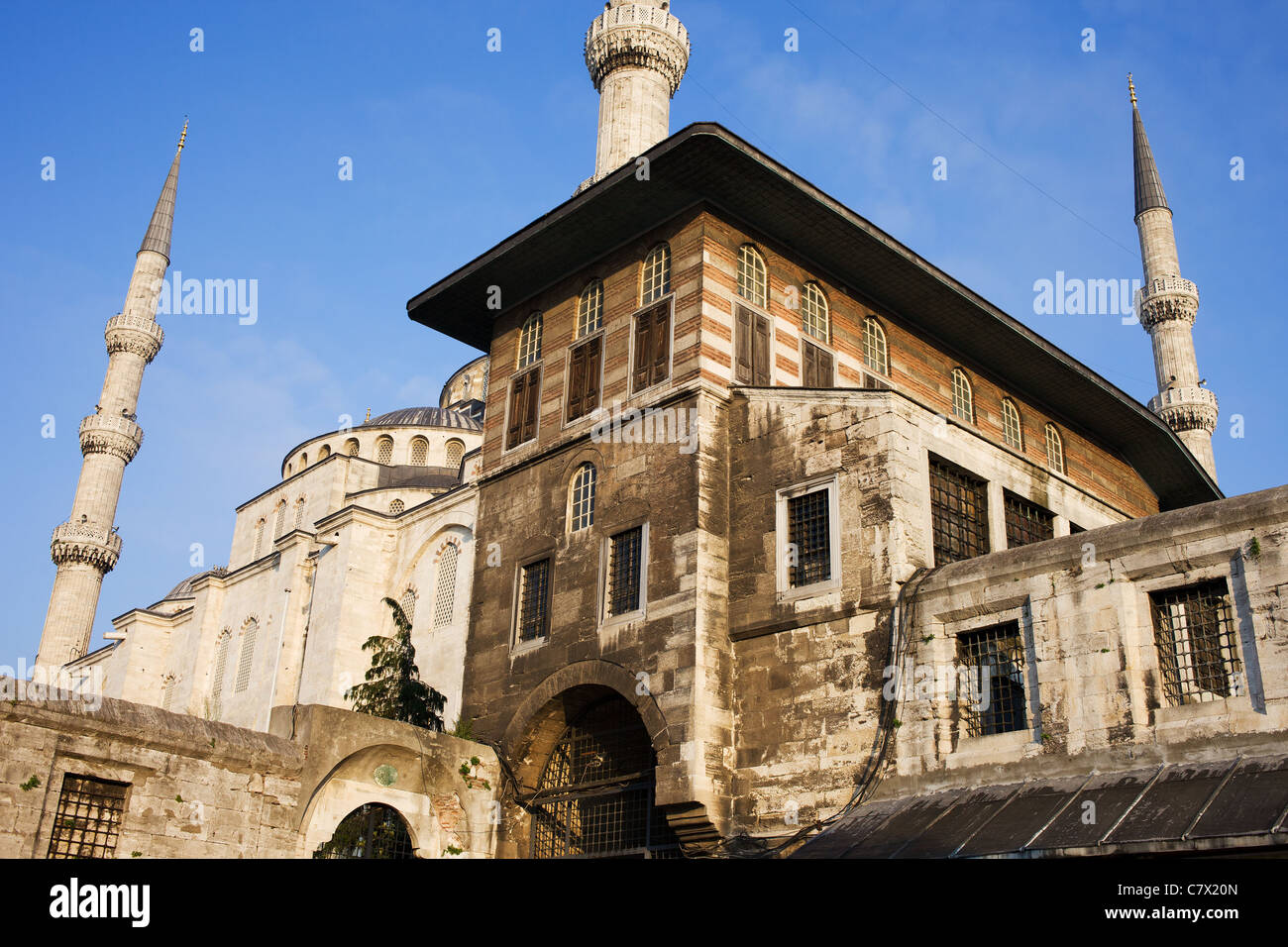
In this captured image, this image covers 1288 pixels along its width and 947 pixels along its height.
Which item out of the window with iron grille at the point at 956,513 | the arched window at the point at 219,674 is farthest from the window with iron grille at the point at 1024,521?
the arched window at the point at 219,674

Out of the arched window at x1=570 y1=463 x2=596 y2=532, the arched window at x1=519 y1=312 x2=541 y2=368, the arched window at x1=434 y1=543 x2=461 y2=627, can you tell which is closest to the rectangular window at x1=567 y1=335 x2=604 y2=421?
the arched window at x1=570 y1=463 x2=596 y2=532

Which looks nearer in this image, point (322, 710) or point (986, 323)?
point (322, 710)

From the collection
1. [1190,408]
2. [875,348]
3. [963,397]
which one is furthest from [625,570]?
[1190,408]

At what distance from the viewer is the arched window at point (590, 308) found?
63.1 feet

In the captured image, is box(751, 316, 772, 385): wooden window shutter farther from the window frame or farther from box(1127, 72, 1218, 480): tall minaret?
box(1127, 72, 1218, 480): tall minaret

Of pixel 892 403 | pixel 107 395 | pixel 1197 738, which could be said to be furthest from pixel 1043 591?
pixel 107 395

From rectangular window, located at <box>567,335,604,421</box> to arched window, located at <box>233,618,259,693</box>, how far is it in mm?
18469

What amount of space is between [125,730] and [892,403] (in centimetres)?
968

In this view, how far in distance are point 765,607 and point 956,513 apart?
2819 millimetres

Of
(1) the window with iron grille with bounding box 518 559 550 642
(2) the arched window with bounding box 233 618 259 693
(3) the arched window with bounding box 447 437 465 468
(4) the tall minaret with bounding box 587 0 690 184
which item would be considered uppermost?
(4) the tall minaret with bounding box 587 0 690 184

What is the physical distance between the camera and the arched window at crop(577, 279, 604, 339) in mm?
19219

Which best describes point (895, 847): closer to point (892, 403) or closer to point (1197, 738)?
point (1197, 738)

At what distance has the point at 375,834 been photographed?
1678cm
